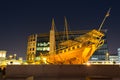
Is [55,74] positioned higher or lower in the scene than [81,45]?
lower

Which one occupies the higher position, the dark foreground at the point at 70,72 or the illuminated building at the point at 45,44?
the illuminated building at the point at 45,44

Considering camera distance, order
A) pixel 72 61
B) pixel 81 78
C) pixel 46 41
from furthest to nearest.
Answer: pixel 46 41 < pixel 72 61 < pixel 81 78

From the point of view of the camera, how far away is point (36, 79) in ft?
45.0

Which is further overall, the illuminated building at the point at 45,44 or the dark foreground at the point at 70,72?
the illuminated building at the point at 45,44

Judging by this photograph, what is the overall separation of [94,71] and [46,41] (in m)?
70.7

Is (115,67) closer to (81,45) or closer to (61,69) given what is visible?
(61,69)

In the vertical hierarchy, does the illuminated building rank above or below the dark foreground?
above

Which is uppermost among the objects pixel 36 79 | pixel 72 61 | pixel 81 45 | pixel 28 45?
pixel 28 45

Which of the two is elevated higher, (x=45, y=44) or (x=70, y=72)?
(x=45, y=44)

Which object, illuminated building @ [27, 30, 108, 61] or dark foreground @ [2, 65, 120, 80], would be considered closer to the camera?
dark foreground @ [2, 65, 120, 80]

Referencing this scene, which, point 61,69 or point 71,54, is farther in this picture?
point 71,54

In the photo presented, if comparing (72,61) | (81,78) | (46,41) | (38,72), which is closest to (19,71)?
(38,72)

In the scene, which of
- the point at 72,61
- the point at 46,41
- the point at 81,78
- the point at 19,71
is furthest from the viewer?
the point at 46,41

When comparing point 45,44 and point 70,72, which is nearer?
point 70,72
